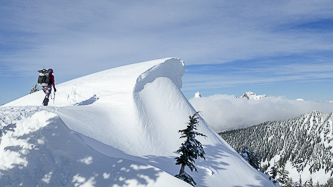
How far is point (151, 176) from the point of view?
8.68 m

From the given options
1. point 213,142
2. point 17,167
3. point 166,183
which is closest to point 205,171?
point 213,142

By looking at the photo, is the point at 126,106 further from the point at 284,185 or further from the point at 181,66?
the point at 284,185

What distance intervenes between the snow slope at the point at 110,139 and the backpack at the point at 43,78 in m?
2.17

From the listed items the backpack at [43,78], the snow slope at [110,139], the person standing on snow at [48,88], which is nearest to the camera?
the snow slope at [110,139]

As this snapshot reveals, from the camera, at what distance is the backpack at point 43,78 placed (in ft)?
51.6

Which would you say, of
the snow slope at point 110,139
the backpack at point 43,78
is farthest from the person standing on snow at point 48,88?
the snow slope at point 110,139

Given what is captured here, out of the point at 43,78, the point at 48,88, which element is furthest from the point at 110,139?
the point at 43,78

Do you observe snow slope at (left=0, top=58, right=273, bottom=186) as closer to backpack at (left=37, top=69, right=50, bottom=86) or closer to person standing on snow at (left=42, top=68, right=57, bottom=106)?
person standing on snow at (left=42, top=68, right=57, bottom=106)

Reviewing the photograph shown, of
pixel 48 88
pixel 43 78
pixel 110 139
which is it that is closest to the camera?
pixel 110 139

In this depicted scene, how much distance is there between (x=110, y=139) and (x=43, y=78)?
7280 mm

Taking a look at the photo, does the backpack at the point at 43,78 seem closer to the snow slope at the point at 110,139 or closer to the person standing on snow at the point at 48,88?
the person standing on snow at the point at 48,88

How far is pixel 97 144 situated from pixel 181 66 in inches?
600

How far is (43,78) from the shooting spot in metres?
15.8

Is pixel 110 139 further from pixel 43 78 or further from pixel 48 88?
pixel 43 78
